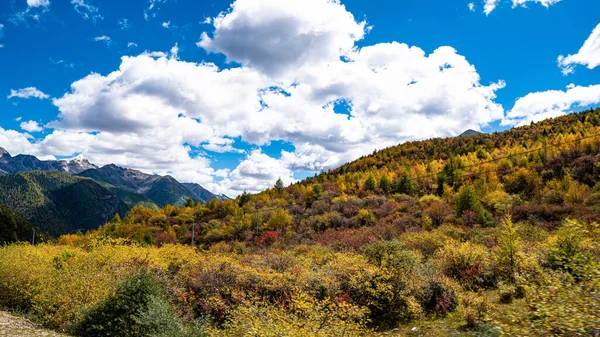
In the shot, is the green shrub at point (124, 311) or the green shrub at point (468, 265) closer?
the green shrub at point (124, 311)

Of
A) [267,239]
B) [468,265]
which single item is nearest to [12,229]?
[267,239]

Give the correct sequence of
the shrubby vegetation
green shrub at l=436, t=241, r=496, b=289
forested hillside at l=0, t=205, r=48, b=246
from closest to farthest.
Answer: the shrubby vegetation
green shrub at l=436, t=241, r=496, b=289
forested hillside at l=0, t=205, r=48, b=246

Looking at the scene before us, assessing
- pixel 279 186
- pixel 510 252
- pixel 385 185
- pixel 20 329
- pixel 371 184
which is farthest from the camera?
pixel 279 186

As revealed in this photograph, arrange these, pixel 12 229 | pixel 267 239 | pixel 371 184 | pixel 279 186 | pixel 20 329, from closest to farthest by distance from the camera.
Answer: pixel 20 329
pixel 267 239
pixel 371 184
pixel 279 186
pixel 12 229

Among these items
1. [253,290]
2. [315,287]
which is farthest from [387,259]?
[253,290]

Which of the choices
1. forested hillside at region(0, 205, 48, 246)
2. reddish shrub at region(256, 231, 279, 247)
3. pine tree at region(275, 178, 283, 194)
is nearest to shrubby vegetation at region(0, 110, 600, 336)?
reddish shrub at region(256, 231, 279, 247)

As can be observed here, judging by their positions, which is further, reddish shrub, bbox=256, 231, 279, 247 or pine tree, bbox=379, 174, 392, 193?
pine tree, bbox=379, 174, 392, 193

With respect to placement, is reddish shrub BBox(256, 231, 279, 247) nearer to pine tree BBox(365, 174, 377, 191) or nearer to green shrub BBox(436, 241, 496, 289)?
pine tree BBox(365, 174, 377, 191)

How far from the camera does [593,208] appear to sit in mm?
33125

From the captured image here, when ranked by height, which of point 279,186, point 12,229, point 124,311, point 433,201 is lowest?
point 12,229

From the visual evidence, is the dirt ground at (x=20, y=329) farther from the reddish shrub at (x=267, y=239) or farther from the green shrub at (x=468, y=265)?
the reddish shrub at (x=267, y=239)

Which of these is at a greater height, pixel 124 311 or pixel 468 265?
pixel 468 265

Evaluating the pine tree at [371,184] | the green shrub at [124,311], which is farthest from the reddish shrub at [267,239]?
the green shrub at [124,311]

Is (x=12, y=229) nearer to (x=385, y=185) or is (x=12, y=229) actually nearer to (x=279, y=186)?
(x=279, y=186)
